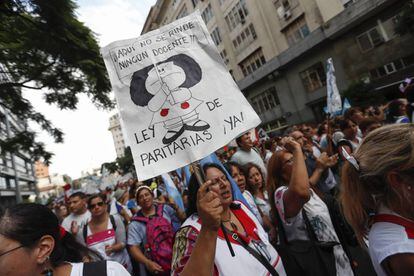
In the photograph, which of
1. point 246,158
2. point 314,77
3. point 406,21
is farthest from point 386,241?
point 314,77

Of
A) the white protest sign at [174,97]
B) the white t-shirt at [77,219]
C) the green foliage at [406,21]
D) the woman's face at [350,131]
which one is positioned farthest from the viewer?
the green foliage at [406,21]

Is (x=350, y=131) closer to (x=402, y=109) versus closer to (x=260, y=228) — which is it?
(x=402, y=109)

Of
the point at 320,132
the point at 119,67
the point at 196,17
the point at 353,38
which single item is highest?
the point at 353,38

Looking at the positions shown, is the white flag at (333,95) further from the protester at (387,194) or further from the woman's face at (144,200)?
the protester at (387,194)

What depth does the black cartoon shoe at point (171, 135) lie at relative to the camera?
168cm

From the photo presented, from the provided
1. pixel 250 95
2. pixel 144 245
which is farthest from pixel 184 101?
pixel 250 95

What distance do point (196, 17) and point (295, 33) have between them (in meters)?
21.6

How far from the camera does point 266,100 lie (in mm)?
25953

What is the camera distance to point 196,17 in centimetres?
198

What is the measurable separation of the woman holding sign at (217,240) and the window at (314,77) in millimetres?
20033

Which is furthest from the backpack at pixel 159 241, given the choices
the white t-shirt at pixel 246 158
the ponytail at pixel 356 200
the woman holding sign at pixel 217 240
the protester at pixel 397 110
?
the protester at pixel 397 110

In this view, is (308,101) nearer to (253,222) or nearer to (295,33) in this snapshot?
(295,33)

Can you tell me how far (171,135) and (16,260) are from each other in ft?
3.16

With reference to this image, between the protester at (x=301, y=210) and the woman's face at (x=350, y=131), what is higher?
the woman's face at (x=350, y=131)
